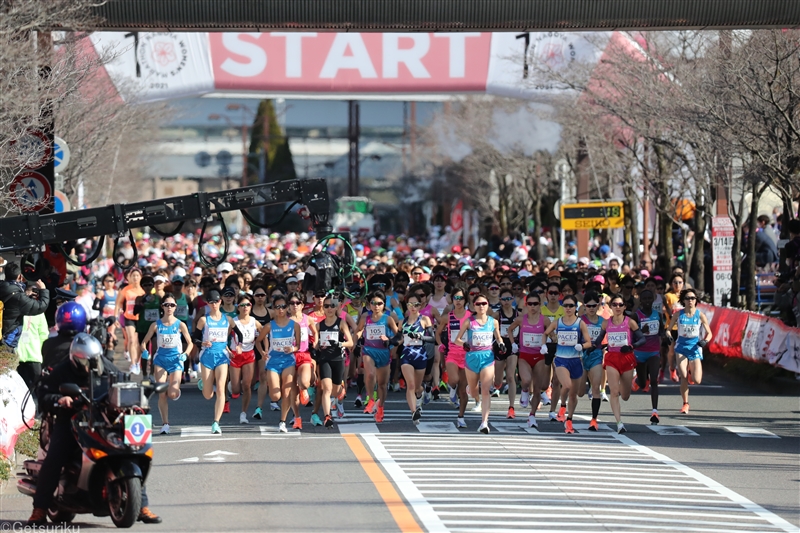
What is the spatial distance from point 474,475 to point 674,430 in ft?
15.4

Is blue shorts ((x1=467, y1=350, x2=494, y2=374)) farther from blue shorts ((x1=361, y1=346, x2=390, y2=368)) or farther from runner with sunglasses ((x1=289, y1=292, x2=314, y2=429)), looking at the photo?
runner with sunglasses ((x1=289, y1=292, x2=314, y2=429))

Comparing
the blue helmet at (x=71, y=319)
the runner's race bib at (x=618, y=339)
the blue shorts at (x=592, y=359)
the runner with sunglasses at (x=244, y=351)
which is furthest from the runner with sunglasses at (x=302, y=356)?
the blue helmet at (x=71, y=319)

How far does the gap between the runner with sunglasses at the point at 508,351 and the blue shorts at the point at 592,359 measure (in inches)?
47.7

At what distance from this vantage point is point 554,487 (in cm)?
1183

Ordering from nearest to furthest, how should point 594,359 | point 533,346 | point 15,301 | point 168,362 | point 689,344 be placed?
point 15,301
point 168,362
point 594,359
point 533,346
point 689,344

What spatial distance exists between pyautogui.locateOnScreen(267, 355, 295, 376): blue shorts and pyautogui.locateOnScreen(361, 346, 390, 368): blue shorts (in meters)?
1.30

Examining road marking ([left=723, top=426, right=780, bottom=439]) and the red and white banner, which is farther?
the red and white banner

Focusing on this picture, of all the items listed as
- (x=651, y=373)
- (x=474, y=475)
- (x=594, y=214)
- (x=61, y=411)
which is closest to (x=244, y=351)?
(x=474, y=475)

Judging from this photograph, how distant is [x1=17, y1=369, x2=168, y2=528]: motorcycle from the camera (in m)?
9.33

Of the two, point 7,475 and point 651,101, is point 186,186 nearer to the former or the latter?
point 651,101

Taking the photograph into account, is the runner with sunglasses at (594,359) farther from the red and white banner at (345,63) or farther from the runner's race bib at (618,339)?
the red and white banner at (345,63)

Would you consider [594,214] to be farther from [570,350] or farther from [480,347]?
[480,347]

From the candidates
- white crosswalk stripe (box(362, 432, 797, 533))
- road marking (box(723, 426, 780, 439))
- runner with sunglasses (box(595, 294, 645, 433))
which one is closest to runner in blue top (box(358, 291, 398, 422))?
white crosswalk stripe (box(362, 432, 797, 533))

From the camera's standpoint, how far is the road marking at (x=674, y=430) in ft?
52.4
